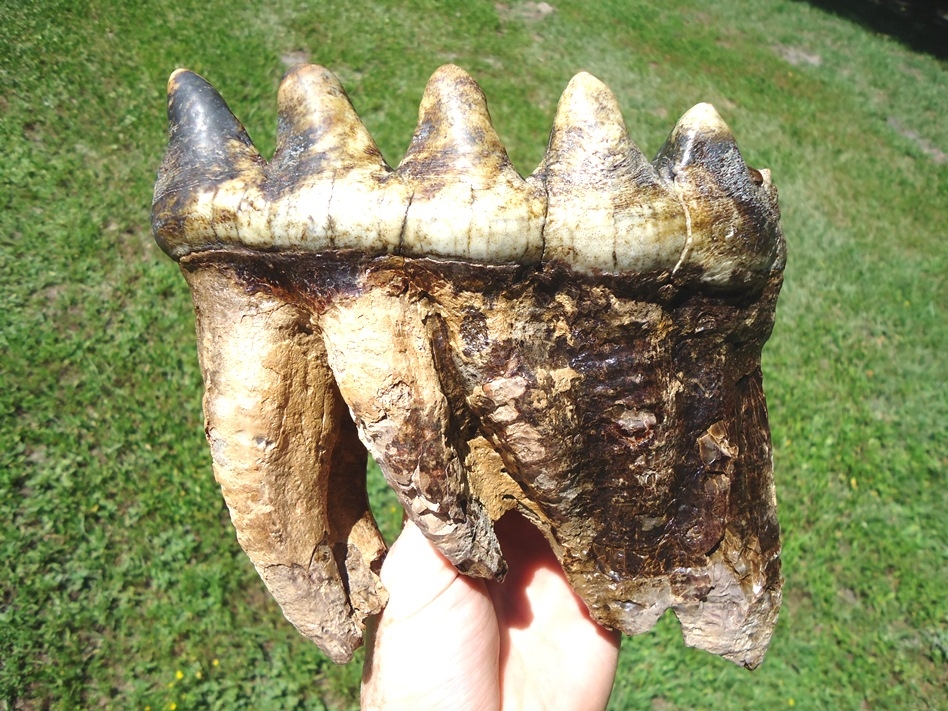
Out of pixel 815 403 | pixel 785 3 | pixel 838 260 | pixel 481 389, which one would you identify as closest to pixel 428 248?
pixel 481 389

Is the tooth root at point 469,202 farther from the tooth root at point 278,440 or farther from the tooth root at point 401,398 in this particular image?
the tooth root at point 278,440

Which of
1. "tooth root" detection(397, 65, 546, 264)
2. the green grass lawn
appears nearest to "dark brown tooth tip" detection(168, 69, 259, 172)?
"tooth root" detection(397, 65, 546, 264)

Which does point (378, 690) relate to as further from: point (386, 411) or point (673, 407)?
point (673, 407)

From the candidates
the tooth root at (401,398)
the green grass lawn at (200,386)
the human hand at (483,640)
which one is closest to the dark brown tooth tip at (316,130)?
the tooth root at (401,398)

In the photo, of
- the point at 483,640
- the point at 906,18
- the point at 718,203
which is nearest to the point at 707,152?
the point at 718,203

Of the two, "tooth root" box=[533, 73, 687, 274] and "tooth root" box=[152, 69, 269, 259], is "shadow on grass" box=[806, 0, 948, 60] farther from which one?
"tooth root" box=[152, 69, 269, 259]

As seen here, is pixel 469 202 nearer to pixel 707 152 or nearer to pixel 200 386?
pixel 707 152

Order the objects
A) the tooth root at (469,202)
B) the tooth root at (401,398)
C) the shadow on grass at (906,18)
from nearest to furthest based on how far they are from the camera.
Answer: the tooth root at (469,202), the tooth root at (401,398), the shadow on grass at (906,18)
